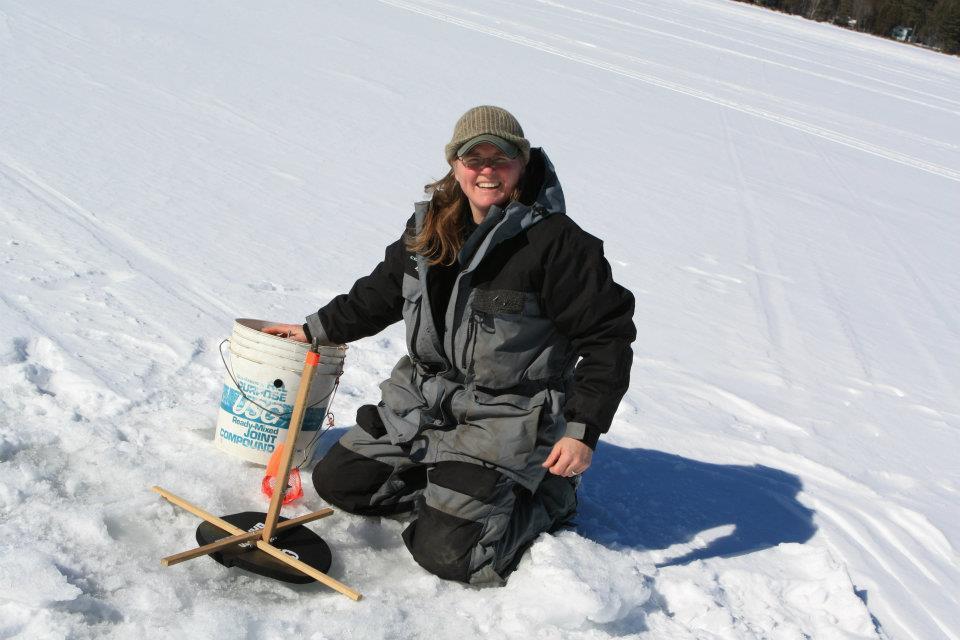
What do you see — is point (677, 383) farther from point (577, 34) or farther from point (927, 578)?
point (577, 34)

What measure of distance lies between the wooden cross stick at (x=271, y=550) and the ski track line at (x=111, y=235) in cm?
152

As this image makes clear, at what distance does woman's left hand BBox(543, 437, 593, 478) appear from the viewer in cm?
248

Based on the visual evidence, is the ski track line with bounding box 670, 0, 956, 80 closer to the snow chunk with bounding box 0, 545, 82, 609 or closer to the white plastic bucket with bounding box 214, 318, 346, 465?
the white plastic bucket with bounding box 214, 318, 346, 465

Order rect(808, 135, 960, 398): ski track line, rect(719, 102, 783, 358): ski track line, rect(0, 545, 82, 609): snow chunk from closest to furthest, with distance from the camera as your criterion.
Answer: rect(0, 545, 82, 609): snow chunk → rect(808, 135, 960, 398): ski track line → rect(719, 102, 783, 358): ski track line

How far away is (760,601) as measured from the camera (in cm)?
274

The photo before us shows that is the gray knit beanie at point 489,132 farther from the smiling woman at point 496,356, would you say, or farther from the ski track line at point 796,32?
the ski track line at point 796,32

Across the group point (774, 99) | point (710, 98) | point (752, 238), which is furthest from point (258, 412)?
point (774, 99)

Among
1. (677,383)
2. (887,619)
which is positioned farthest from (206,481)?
(677,383)

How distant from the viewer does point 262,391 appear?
9.34 ft

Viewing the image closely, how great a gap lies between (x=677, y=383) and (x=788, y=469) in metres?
0.74

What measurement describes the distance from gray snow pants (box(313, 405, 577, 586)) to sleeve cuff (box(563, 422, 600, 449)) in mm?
245

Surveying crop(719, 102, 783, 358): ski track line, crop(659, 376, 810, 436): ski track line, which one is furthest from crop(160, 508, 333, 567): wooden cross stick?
crop(719, 102, 783, 358): ski track line

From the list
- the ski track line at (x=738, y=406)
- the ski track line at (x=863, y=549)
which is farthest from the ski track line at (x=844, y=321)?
the ski track line at (x=863, y=549)

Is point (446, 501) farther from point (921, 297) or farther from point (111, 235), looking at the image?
point (921, 297)
